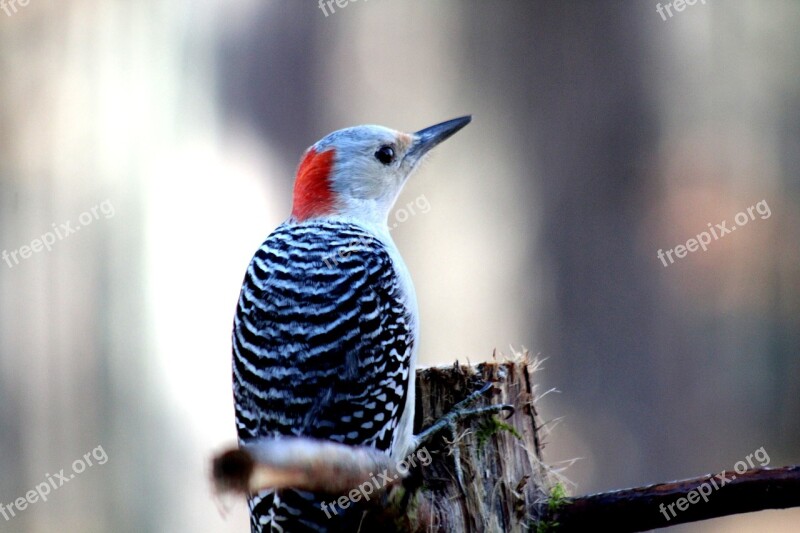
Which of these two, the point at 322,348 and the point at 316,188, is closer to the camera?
the point at 322,348

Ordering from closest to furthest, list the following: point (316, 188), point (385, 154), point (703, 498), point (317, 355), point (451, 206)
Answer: point (703, 498)
point (317, 355)
point (316, 188)
point (385, 154)
point (451, 206)

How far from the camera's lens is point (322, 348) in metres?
2.30

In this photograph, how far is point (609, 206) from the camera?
4.24 meters

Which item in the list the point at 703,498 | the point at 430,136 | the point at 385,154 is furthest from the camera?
the point at 430,136

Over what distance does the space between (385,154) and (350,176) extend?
209mm

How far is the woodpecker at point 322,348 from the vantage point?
2.24 meters

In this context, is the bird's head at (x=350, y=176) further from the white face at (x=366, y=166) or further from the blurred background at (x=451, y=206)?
the blurred background at (x=451, y=206)

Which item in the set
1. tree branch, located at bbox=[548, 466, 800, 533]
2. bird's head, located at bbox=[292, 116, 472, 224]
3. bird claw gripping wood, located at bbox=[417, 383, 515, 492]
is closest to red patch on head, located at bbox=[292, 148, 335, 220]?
bird's head, located at bbox=[292, 116, 472, 224]

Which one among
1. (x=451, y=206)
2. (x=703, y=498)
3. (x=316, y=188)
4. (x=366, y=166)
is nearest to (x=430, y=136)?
(x=366, y=166)

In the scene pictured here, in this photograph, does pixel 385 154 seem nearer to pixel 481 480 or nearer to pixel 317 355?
pixel 317 355

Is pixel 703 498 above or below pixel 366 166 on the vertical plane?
below

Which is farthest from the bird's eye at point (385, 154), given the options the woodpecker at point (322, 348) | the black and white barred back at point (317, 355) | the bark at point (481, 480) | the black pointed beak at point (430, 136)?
the bark at point (481, 480)

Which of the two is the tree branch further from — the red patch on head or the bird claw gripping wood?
the red patch on head

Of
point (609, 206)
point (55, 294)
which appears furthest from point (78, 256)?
point (609, 206)
